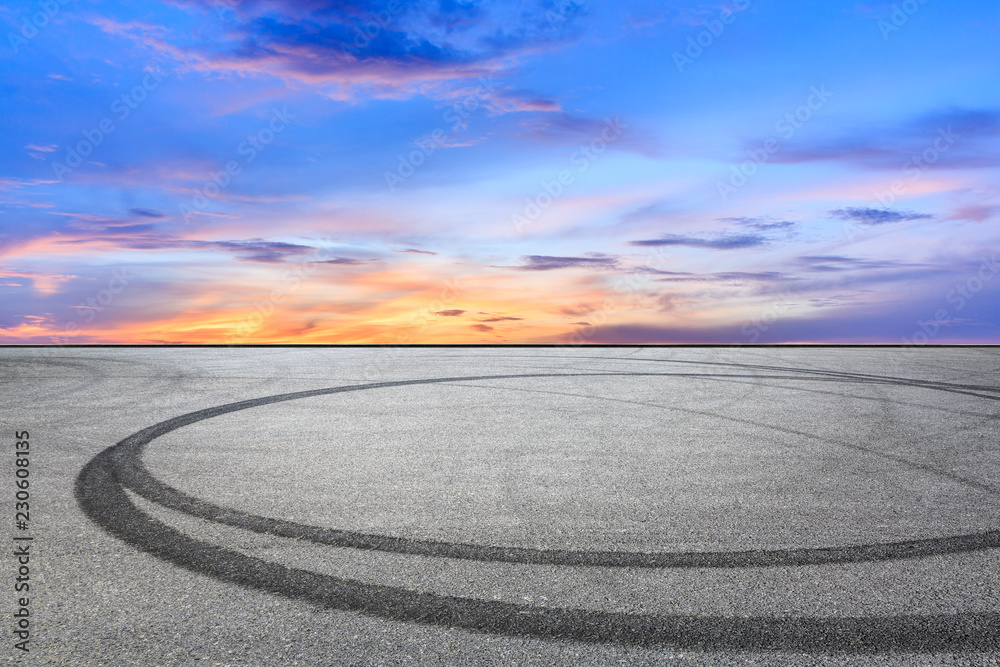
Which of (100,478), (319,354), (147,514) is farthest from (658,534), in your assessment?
(319,354)

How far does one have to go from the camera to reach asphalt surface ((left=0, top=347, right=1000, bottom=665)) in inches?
125

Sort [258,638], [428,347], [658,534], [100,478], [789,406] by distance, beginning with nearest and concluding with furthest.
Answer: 1. [258,638]
2. [658,534]
3. [100,478]
4. [789,406]
5. [428,347]

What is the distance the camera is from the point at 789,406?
9.98 metres

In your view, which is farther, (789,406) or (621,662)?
(789,406)

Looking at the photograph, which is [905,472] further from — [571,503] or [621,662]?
[621,662]

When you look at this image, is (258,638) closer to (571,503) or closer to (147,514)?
(147,514)

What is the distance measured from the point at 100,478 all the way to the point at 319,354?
14431mm

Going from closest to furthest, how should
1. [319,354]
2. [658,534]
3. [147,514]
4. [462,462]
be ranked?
[658,534] → [147,514] → [462,462] → [319,354]

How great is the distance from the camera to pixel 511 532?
4.53 metres

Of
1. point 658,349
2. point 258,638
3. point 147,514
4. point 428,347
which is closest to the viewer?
point 258,638

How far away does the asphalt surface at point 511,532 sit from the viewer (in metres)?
3.17

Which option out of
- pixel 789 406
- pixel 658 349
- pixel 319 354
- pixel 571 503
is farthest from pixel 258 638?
pixel 658 349

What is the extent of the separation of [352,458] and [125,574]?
Answer: 2.88m

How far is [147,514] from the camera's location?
4.96 meters
